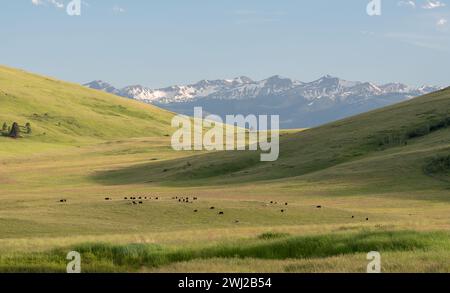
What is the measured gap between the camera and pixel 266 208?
54.9 metres

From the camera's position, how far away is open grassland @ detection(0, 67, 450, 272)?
2678cm

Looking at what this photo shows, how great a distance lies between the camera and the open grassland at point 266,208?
87.9 ft

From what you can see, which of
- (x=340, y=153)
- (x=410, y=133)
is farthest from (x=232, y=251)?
(x=410, y=133)

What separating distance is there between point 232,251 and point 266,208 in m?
26.7

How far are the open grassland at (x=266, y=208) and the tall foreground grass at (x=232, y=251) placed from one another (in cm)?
8

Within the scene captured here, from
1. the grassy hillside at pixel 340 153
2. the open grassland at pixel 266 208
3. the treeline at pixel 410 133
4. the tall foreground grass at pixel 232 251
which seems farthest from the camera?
the treeline at pixel 410 133

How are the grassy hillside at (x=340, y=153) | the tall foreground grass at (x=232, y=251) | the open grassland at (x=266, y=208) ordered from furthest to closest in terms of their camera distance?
the grassy hillside at (x=340, y=153) → the open grassland at (x=266, y=208) → the tall foreground grass at (x=232, y=251)

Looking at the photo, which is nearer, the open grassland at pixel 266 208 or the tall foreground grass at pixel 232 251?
the tall foreground grass at pixel 232 251

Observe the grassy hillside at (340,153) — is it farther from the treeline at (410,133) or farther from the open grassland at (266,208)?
the open grassland at (266,208)

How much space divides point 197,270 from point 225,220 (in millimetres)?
27171

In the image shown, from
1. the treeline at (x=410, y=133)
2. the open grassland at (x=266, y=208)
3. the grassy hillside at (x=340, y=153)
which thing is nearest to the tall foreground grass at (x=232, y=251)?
the open grassland at (x=266, y=208)

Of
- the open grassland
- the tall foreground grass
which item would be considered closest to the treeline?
the open grassland

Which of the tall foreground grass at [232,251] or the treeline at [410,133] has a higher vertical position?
the treeline at [410,133]

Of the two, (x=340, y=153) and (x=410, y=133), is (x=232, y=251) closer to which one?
(x=340, y=153)
